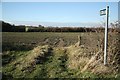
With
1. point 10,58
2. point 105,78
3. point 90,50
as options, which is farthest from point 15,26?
point 105,78

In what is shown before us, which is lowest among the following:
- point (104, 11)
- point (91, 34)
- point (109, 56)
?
point (109, 56)

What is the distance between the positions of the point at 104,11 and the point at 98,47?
224cm

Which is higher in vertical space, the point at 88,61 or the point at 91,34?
the point at 91,34

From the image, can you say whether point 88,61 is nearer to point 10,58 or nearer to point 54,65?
point 54,65

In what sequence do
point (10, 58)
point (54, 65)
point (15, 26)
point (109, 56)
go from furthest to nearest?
point (15, 26) → point (10, 58) → point (54, 65) → point (109, 56)

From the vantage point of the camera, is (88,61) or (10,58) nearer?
(88,61)

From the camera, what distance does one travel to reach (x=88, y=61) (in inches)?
486

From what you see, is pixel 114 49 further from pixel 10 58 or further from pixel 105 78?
pixel 10 58

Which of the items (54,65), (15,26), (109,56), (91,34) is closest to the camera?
(109,56)

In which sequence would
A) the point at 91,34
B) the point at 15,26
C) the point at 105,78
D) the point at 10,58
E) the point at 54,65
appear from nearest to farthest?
the point at 105,78 < the point at 54,65 < the point at 91,34 < the point at 10,58 < the point at 15,26

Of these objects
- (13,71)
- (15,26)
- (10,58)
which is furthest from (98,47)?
(15,26)

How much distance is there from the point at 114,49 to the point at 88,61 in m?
1.38

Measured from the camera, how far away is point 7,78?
11133mm

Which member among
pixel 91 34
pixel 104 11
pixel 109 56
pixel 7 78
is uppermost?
pixel 104 11
